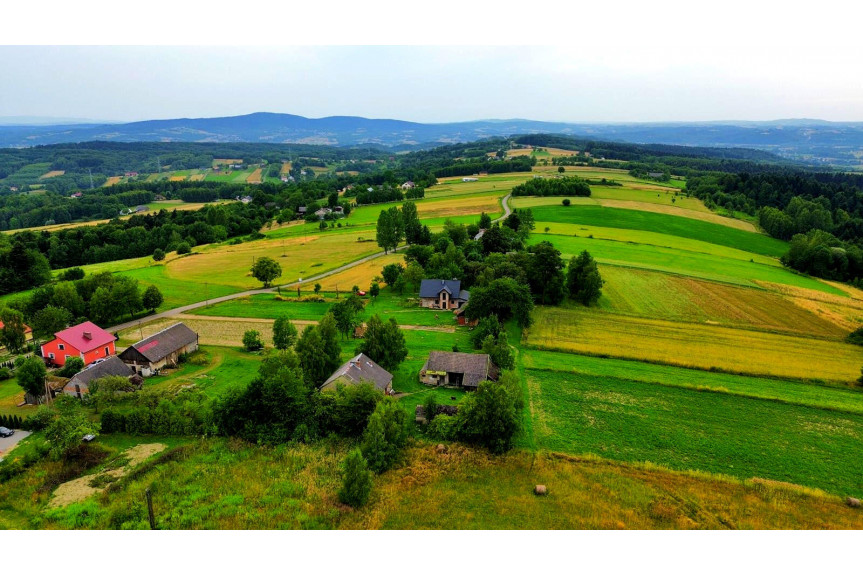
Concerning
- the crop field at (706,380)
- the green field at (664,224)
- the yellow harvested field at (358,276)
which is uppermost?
the green field at (664,224)

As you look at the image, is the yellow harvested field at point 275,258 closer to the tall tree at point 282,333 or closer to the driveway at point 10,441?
the tall tree at point 282,333

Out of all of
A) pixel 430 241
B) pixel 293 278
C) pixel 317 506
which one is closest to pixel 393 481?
pixel 317 506

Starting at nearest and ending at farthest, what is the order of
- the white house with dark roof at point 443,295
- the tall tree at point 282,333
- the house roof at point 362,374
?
the house roof at point 362,374 → the tall tree at point 282,333 → the white house with dark roof at point 443,295

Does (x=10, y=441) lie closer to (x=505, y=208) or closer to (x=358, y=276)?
(x=358, y=276)

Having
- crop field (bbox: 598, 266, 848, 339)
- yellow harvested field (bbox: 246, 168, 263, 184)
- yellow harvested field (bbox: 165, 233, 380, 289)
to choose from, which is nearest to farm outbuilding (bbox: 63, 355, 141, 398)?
yellow harvested field (bbox: 165, 233, 380, 289)

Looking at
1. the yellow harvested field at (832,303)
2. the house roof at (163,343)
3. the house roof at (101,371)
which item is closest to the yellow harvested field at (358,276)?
the house roof at (163,343)

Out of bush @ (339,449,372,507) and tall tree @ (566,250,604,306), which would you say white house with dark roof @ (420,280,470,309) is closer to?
tall tree @ (566,250,604,306)

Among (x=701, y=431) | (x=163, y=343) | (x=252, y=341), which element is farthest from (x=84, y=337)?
(x=701, y=431)

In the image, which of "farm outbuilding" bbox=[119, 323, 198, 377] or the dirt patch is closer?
the dirt patch
